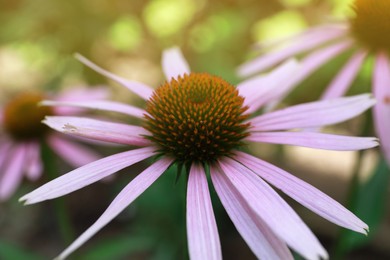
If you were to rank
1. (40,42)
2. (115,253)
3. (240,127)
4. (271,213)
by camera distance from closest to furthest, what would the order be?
(271,213)
(240,127)
(115,253)
(40,42)

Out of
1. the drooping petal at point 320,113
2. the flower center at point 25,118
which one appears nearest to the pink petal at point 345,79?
the drooping petal at point 320,113

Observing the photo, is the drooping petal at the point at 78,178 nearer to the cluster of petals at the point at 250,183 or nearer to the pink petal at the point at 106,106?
the cluster of petals at the point at 250,183

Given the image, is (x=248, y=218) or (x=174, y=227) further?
(x=174, y=227)

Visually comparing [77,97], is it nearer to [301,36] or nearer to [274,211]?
[301,36]

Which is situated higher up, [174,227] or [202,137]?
[202,137]

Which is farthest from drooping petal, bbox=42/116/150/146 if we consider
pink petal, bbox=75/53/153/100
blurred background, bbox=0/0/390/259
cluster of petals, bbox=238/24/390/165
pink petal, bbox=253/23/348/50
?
blurred background, bbox=0/0/390/259

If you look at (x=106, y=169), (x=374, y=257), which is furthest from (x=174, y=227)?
(x=106, y=169)

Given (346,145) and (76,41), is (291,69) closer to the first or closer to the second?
(346,145)
